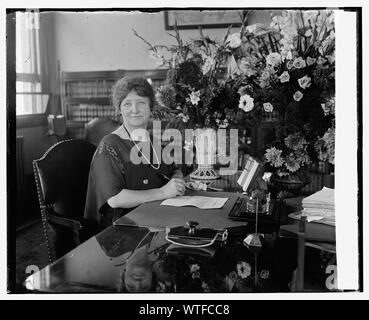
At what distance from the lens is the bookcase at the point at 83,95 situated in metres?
1.90

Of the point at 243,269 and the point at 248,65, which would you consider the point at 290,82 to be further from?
the point at 243,269

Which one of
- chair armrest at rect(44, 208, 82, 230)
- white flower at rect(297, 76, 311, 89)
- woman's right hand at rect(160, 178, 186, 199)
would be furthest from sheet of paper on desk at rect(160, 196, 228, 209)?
white flower at rect(297, 76, 311, 89)

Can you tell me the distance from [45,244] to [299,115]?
48.0 inches

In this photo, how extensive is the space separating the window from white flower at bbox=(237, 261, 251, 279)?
954 mm

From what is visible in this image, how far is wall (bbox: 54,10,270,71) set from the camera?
1.59 m

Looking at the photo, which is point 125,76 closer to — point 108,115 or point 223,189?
point 108,115

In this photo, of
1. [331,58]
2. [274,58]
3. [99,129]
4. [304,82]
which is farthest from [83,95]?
[331,58]

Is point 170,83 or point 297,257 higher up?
point 170,83

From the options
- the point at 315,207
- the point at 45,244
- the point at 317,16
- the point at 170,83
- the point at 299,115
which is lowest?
the point at 45,244

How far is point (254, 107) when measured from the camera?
5.81 feet

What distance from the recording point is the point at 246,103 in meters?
1.77

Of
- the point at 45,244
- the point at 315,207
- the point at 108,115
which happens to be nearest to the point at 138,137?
the point at 108,115

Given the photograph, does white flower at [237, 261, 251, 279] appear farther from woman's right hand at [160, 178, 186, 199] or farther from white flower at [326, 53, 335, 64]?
white flower at [326, 53, 335, 64]

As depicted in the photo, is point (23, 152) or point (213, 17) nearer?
point (213, 17)
